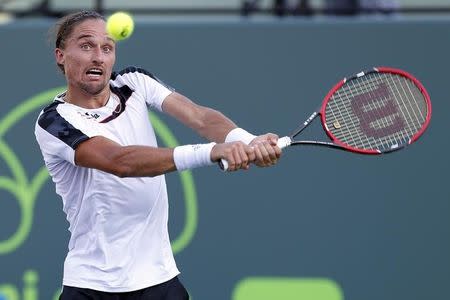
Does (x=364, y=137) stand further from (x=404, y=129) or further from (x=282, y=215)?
(x=282, y=215)

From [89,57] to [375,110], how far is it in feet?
4.33

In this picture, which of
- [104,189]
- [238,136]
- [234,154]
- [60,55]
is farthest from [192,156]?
[60,55]

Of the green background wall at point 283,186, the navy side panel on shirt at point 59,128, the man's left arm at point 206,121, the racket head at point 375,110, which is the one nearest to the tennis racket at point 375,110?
the racket head at point 375,110

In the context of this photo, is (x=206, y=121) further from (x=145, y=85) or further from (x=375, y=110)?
(x=375, y=110)

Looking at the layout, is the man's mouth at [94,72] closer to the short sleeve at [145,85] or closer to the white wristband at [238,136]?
the short sleeve at [145,85]

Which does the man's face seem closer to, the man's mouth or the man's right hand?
the man's mouth

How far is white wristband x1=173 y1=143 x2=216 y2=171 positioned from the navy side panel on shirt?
0.42m

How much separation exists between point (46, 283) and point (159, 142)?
1138mm

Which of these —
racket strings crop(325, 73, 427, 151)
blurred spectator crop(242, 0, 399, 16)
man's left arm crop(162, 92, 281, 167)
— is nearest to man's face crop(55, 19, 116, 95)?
man's left arm crop(162, 92, 281, 167)

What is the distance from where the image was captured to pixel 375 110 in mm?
5219

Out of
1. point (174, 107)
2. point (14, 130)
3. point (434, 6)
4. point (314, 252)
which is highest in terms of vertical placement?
point (434, 6)

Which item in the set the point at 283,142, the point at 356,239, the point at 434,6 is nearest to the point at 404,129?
the point at 283,142

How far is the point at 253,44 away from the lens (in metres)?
7.13

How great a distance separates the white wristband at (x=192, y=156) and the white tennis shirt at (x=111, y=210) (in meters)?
0.42
